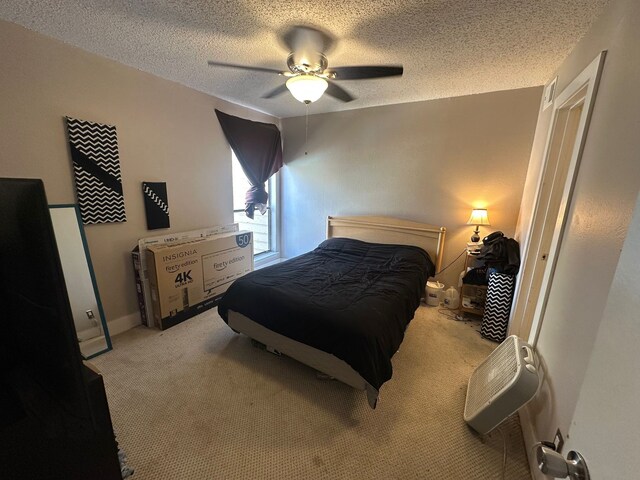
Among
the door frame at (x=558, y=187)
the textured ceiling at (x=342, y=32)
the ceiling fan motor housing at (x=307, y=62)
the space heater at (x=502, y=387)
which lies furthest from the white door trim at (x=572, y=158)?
the ceiling fan motor housing at (x=307, y=62)

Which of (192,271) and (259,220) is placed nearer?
(192,271)

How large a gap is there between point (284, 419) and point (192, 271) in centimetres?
184

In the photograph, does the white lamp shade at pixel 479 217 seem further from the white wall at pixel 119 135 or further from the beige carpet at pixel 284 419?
the white wall at pixel 119 135

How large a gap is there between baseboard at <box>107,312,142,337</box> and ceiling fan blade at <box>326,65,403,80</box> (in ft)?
9.46

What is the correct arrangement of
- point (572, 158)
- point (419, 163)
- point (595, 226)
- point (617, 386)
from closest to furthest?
1. point (617, 386)
2. point (595, 226)
3. point (572, 158)
4. point (419, 163)

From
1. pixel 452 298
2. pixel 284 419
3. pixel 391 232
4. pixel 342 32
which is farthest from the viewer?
pixel 391 232

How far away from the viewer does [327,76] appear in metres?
1.97

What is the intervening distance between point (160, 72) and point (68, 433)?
2.90 metres

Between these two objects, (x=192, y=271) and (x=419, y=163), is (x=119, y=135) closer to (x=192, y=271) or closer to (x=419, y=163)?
(x=192, y=271)

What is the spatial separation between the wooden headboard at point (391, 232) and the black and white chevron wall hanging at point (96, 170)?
252 cm

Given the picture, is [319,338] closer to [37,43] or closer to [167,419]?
[167,419]

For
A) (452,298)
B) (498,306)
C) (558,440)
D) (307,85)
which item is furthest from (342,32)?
(452,298)

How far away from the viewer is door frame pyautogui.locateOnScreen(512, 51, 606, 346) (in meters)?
1.35

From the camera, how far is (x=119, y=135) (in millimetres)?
2357
